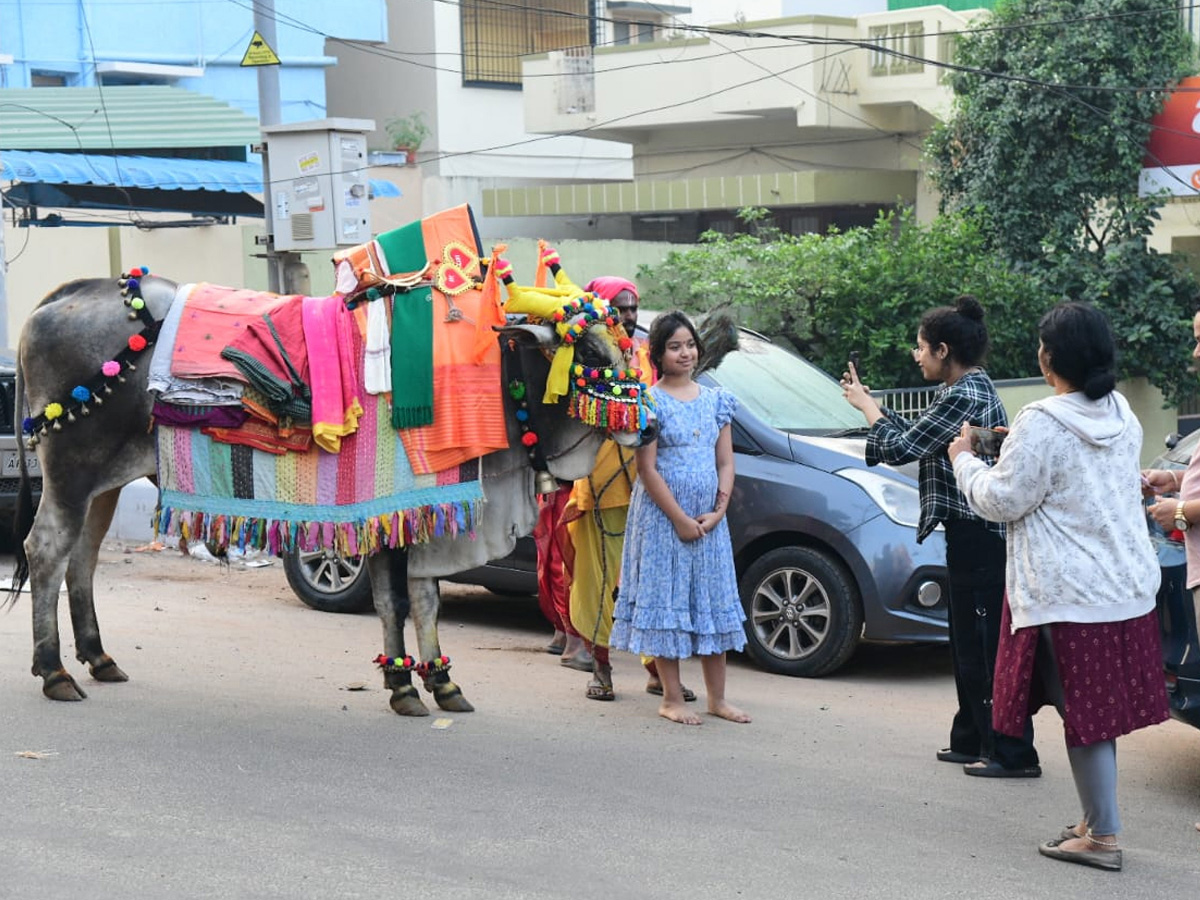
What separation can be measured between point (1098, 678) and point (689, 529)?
90.6 inches

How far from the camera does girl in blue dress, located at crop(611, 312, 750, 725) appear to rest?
23.1 feet

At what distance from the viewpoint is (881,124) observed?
2405 cm

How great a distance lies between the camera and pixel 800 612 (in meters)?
8.29

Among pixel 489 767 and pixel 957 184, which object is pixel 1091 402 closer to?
pixel 489 767

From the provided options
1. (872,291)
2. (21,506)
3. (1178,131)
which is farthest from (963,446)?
(1178,131)

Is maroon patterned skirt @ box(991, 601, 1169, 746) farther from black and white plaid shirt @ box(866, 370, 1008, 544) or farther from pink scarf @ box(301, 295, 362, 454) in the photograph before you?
pink scarf @ box(301, 295, 362, 454)

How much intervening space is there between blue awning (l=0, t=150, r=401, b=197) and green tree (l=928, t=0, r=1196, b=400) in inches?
271

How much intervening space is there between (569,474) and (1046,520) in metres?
2.51

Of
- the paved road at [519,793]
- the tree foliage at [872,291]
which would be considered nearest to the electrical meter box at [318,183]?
the tree foliage at [872,291]

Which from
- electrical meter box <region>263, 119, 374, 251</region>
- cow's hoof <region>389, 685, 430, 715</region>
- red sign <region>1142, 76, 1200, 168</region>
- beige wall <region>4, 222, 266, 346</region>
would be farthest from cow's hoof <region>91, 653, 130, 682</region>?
red sign <region>1142, 76, 1200, 168</region>

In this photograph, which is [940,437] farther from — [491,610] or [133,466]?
[491,610]

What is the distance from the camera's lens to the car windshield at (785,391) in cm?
886

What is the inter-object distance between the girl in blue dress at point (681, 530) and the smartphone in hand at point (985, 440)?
1.66 m

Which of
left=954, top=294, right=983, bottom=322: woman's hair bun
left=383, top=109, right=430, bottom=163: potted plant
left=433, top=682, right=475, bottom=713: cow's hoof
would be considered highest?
left=383, top=109, right=430, bottom=163: potted plant
